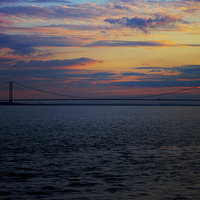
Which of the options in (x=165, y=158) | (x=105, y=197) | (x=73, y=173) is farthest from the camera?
(x=165, y=158)

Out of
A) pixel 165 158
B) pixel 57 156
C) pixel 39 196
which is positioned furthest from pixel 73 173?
pixel 165 158

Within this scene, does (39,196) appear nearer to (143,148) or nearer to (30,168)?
(30,168)

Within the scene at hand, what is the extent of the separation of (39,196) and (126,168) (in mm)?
4524

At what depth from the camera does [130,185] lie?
30.6ft

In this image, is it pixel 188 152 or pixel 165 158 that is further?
pixel 188 152

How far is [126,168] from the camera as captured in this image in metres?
11.7

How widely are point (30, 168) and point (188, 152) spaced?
874 cm

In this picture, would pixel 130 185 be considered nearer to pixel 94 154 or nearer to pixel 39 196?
pixel 39 196

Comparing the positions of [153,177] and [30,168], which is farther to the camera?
[30,168]

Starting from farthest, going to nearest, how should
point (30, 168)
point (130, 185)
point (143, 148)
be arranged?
point (143, 148) → point (30, 168) → point (130, 185)

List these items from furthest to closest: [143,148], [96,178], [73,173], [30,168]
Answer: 1. [143,148]
2. [30,168]
3. [73,173]
4. [96,178]

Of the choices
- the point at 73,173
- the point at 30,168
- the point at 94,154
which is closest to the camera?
the point at 73,173

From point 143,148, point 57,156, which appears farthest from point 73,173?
point 143,148

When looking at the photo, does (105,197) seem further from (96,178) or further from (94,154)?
(94,154)
